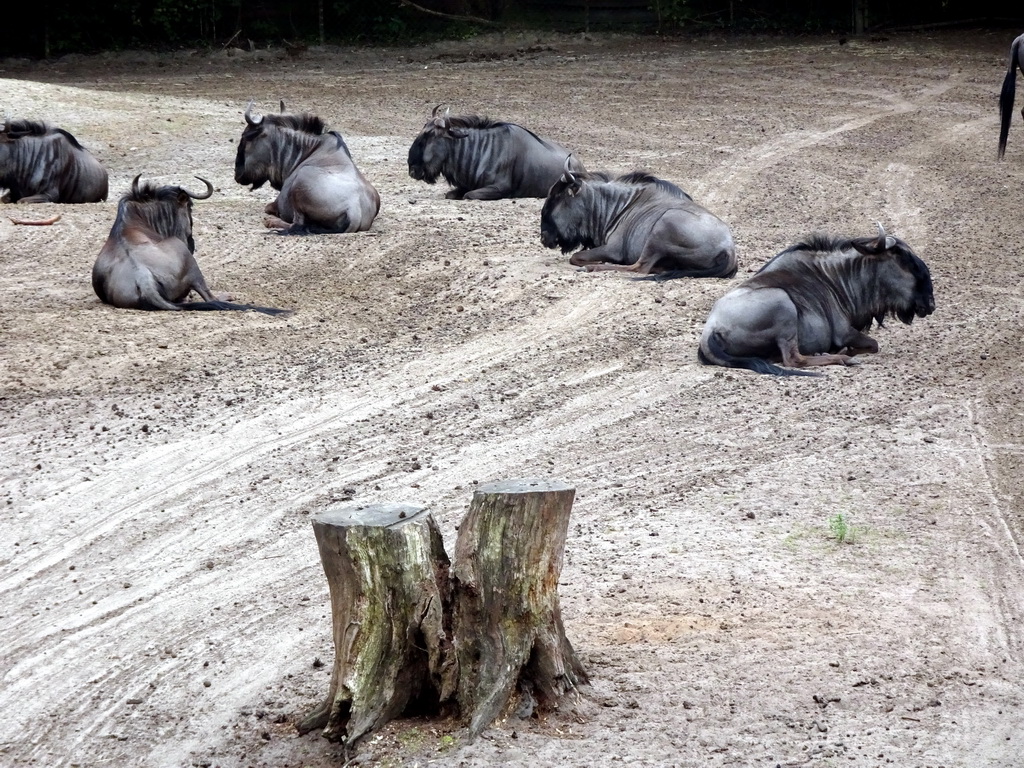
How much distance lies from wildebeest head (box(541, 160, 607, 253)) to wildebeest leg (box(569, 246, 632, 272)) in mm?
250

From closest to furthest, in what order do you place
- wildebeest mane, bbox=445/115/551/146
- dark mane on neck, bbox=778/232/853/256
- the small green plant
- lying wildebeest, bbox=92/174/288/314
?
the small green plant < dark mane on neck, bbox=778/232/853/256 < lying wildebeest, bbox=92/174/288/314 < wildebeest mane, bbox=445/115/551/146

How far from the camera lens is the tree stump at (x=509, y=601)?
450 cm

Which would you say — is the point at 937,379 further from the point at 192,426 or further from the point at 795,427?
the point at 192,426

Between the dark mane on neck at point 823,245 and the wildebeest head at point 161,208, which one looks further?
the wildebeest head at point 161,208

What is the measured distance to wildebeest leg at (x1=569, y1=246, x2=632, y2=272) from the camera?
1216 centimetres

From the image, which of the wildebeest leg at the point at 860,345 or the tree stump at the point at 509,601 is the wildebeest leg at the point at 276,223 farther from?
the tree stump at the point at 509,601

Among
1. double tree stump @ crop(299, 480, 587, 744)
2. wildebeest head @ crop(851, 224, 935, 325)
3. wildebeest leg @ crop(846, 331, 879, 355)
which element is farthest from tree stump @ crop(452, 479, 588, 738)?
wildebeest head @ crop(851, 224, 935, 325)

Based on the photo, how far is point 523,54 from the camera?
25.3m

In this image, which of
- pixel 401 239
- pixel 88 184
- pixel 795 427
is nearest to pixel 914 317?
pixel 795 427

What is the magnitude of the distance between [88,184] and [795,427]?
9.63 meters

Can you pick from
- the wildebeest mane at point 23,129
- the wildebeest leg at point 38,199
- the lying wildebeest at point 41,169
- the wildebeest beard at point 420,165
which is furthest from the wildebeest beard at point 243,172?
the wildebeest mane at point 23,129

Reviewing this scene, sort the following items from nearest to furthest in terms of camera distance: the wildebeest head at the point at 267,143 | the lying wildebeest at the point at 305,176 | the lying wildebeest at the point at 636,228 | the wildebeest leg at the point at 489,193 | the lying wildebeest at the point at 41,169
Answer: the lying wildebeest at the point at 636,228
the lying wildebeest at the point at 305,176
the lying wildebeest at the point at 41,169
the wildebeest head at the point at 267,143
the wildebeest leg at the point at 489,193

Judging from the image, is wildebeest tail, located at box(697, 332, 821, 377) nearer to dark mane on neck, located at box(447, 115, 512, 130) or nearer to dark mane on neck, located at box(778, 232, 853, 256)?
dark mane on neck, located at box(778, 232, 853, 256)

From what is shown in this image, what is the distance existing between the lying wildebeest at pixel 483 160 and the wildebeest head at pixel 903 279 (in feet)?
21.1
